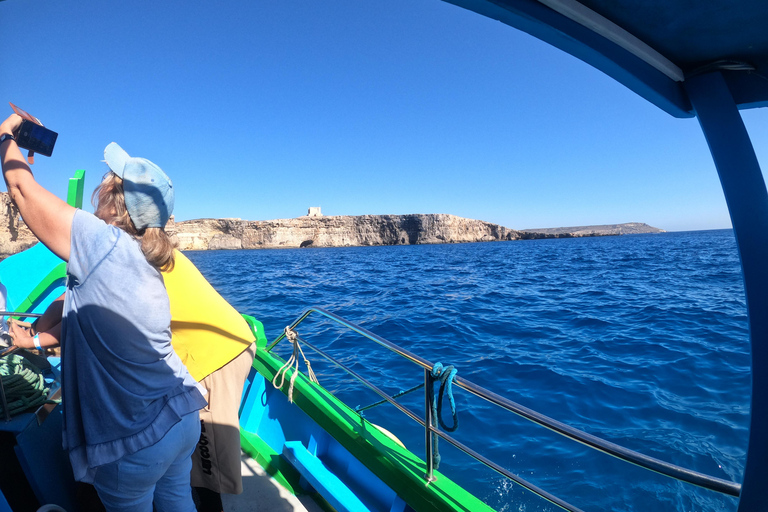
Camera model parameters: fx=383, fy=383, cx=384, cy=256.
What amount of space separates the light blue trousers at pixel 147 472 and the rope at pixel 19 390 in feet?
2.68

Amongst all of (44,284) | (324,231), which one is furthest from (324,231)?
(44,284)

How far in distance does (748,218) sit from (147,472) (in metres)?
1.81

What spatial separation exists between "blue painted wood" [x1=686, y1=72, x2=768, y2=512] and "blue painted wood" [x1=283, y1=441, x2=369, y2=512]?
1648 millimetres

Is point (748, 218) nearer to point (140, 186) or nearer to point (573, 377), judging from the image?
point (140, 186)

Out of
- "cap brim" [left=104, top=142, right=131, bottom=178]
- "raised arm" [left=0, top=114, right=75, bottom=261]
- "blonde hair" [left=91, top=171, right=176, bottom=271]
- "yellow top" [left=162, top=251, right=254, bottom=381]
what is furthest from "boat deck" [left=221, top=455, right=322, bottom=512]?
"cap brim" [left=104, top=142, right=131, bottom=178]

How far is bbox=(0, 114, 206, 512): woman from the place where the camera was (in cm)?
93

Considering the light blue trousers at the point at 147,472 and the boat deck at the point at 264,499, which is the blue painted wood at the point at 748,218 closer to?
the light blue trousers at the point at 147,472

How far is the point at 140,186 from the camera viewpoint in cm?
102

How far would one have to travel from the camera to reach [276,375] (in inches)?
102

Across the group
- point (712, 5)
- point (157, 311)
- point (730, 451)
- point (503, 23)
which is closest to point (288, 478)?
point (157, 311)

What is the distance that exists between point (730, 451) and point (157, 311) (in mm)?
4460

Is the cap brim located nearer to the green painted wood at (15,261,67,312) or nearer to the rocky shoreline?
the green painted wood at (15,261,67,312)

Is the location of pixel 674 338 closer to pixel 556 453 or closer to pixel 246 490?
pixel 556 453

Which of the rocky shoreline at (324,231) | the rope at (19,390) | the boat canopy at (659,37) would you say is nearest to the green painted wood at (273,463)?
the rope at (19,390)
